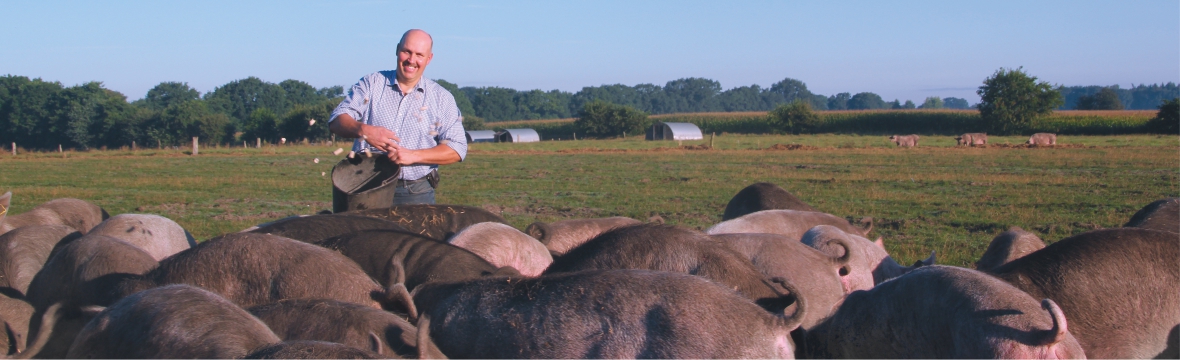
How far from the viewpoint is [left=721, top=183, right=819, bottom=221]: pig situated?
1020 centimetres

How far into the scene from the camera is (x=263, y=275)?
14.2 ft

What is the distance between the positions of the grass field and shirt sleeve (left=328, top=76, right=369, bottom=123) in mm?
6621

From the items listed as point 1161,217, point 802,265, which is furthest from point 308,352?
point 1161,217

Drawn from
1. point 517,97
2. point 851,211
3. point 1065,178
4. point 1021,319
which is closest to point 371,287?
point 1021,319

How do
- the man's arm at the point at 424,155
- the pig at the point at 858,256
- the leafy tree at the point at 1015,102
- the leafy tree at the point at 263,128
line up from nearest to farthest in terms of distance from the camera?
1. the man's arm at the point at 424,155
2. the pig at the point at 858,256
3. the leafy tree at the point at 1015,102
4. the leafy tree at the point at 263,128

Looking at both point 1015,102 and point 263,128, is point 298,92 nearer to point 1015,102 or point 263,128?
point 263,128

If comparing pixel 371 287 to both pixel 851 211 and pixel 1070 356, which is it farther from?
pixel 851 211

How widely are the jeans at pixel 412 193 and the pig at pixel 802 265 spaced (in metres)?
2.61

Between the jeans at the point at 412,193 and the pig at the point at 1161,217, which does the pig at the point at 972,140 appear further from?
the jeans at the point at 412,193

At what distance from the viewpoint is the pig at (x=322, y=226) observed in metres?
5.59

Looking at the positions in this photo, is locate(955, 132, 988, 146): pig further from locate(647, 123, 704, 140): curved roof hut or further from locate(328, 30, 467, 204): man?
locate(328, 30, 467, 204): man

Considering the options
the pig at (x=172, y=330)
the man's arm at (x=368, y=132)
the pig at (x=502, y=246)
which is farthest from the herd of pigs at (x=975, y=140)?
the pig at (x=172, y=330)

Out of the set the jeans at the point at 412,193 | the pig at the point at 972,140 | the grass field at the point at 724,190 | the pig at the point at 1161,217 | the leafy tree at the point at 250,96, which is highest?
the leafy tree at the point at 250,96

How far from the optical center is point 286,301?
3832mm
